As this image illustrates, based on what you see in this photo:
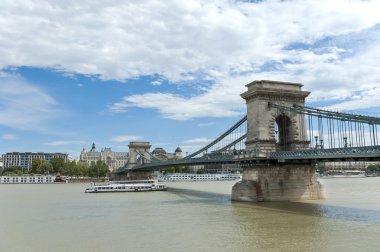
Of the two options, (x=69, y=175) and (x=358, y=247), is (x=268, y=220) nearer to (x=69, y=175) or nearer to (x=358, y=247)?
(x=358, y=247)

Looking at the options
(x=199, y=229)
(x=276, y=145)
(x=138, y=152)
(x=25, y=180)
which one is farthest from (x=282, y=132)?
(x=25, y=180)

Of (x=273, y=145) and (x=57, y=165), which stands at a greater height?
(x=57, y=165)

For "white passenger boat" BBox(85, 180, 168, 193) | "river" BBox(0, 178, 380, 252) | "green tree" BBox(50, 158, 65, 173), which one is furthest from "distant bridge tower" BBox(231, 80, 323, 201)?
"green tree" BBox(50, 158, 65, 173)

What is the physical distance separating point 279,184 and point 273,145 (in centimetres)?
421

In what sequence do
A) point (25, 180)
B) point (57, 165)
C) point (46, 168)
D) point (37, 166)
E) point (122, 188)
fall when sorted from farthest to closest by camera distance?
point (37, 166), point (57, 165), point (46, 168), point (25, 180), point (122, 188)

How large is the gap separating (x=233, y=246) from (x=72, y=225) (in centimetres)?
1312

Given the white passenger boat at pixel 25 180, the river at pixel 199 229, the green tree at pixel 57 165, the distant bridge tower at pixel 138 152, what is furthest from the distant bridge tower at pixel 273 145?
the green tree at pixel 57 165

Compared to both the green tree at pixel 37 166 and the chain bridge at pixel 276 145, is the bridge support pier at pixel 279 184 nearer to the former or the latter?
the chain bridge at pixel 276 145

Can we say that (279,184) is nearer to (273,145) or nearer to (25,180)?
(273,145)

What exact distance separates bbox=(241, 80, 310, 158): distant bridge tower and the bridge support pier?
223 cm

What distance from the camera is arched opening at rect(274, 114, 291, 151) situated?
46.3 metres

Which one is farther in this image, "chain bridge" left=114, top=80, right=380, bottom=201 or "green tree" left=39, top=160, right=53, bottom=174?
"green tree" left=39, top=160, right=53, bottom=174

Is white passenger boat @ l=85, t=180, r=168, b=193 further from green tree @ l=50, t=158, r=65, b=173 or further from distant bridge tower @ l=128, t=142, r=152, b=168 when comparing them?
green tree @ l=50, t=158, r=65, b=173

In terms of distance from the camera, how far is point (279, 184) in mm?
42156
